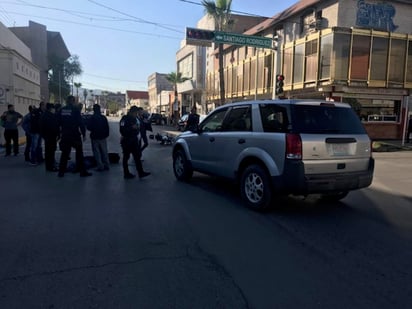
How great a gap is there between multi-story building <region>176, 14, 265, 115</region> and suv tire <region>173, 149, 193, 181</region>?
3310cm

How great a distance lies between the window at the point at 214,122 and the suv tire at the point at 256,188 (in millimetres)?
1340

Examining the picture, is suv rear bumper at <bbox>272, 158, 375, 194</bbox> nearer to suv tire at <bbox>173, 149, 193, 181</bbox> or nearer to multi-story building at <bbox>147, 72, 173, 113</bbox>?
suv tire at <bbox>173, 149, 193, 181</bbox>

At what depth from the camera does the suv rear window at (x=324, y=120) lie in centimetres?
544

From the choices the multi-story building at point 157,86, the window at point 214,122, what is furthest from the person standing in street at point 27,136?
the multi-story building at point 157,86

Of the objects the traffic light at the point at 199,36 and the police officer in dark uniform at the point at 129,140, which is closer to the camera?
the police officer in dark uniform at the point at 129,140

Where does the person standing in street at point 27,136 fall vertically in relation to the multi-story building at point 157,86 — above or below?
below

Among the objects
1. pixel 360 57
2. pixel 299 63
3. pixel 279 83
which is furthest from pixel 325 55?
pixel 279 83

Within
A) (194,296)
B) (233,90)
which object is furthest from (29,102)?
(194,296)

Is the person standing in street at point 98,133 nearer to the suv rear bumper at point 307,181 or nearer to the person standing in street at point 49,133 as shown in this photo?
the person standing in street at point 49,133

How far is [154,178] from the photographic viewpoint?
8.77 m

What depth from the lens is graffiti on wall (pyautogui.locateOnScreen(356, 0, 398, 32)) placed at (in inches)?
850

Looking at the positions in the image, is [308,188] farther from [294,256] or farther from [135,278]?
[135,278]

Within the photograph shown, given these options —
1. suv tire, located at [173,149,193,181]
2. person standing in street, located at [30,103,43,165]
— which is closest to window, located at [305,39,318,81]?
suv tire, located at [173,149,193,181]

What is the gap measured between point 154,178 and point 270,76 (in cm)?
2087
